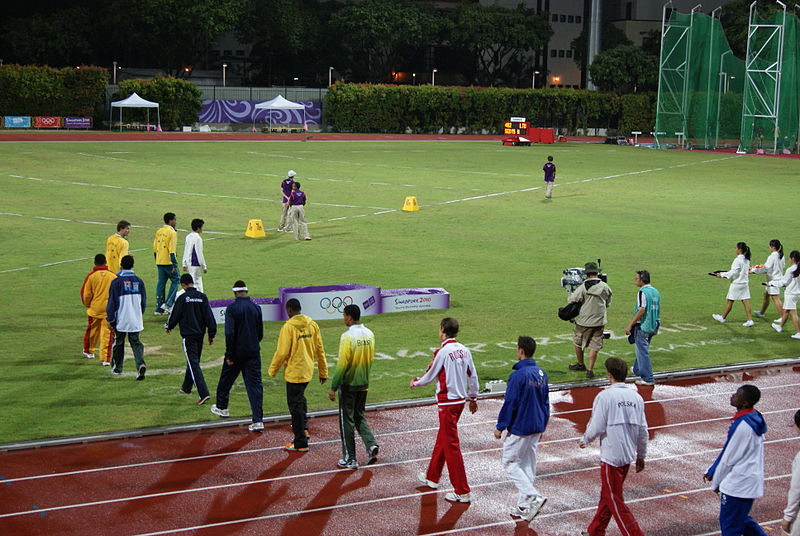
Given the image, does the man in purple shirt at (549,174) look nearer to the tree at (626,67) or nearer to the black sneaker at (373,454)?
the black sneaker at (373,454)

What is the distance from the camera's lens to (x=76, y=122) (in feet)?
250

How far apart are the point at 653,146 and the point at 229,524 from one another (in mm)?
73497

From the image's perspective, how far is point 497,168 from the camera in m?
53.2

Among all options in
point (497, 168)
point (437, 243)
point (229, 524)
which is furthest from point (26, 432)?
point (497, 168)

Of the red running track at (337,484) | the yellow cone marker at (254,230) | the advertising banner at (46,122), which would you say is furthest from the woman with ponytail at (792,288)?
the advertising banner at (46,122)

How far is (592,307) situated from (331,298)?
19.0ft

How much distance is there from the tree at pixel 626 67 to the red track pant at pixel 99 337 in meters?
90.8

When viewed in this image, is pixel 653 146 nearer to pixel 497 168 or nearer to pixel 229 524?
pixel 497 168

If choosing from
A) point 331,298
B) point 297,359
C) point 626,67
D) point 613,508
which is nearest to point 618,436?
point 613,508

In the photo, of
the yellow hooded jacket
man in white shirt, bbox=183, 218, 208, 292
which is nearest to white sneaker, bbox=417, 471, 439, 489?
the yellow hooded jacket

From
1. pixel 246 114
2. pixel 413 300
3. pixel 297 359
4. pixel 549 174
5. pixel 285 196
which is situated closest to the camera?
pixel 297 359

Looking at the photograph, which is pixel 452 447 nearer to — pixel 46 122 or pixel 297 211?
pixel 297 211

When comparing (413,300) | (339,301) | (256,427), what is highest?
(339,301)

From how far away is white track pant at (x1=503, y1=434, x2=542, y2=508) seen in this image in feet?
33.2
